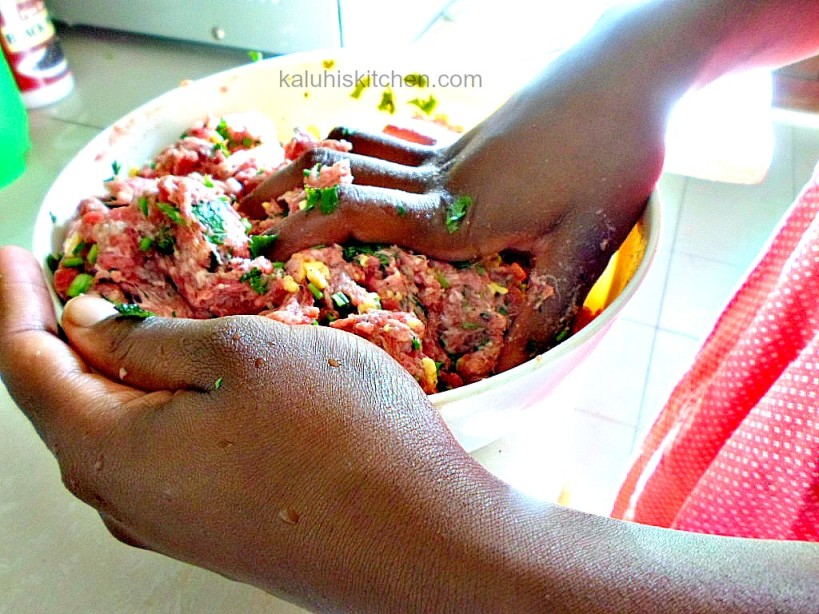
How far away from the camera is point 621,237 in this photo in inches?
24.3

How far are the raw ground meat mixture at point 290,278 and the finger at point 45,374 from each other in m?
0.06

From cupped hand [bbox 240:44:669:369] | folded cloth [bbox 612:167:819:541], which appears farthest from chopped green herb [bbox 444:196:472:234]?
folded cloth [bbox 612:167:819:541]

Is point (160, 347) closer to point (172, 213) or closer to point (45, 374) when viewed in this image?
point (45, 374)

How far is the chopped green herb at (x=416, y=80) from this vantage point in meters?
0.82

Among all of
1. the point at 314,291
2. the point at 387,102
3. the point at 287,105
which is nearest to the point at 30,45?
the point at 287,105

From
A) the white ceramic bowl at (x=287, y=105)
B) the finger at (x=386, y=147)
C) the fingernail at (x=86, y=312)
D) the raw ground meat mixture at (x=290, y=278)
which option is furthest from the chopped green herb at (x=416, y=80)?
the fingernail at (x=86, y=312)

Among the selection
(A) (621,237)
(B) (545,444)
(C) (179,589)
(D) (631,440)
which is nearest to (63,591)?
(C) (179,589)

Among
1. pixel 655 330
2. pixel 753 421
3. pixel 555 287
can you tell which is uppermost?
pixel 555 287

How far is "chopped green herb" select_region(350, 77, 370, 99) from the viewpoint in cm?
84

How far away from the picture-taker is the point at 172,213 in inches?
24.0

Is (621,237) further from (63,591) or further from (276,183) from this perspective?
(63,591)

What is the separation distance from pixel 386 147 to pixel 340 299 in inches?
8.6

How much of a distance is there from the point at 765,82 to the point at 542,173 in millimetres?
763

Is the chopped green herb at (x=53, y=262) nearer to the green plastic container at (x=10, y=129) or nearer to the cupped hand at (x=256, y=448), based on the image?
the cupped hand at (x=256, y=448)
